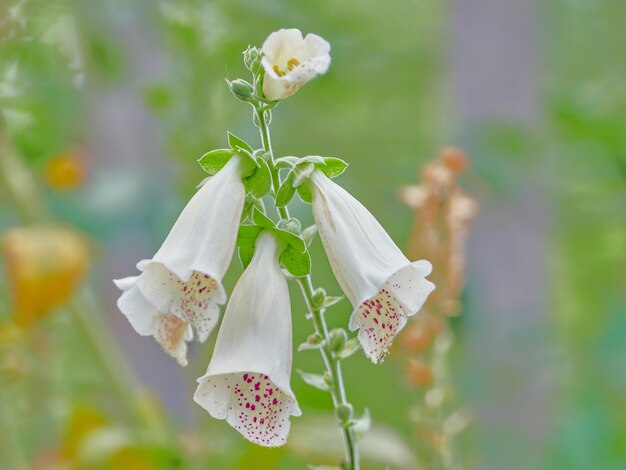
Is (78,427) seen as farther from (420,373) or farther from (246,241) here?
(246,241)

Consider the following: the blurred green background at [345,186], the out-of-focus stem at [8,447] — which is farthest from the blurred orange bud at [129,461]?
the out-of-focus stem at [8,447]

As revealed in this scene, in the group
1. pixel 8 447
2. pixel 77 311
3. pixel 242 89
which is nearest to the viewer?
pixel 242 89

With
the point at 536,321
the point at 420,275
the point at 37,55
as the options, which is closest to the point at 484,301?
the point at 536,321

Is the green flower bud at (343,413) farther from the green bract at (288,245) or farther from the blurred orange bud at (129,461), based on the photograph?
the blurred orange bud at (129,461)

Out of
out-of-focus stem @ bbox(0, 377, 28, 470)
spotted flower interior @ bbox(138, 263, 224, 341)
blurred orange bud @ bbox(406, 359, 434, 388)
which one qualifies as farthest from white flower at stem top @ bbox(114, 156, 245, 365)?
out-of-focus stem @ bbox(0, 377, 28, 470)

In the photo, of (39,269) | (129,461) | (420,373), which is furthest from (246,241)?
(129,461)

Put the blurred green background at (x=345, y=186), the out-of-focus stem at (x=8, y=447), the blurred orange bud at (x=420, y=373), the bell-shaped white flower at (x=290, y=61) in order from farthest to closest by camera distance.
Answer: the blurred green background at (x=345, y=186) → the out-of-focus stem at (x=8, y=447) → the blurred orange bud at (x=420, y=373) → the bell-shaped white flower at (x=290, y=61)
